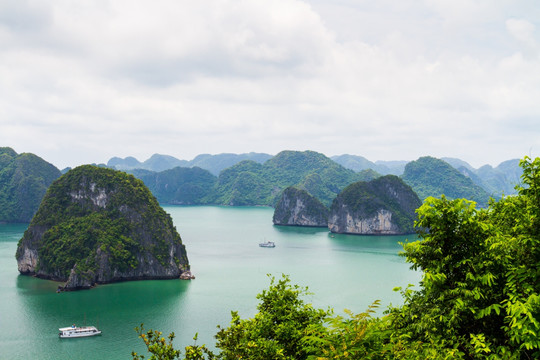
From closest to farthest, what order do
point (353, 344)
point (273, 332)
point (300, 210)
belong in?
point (353, 344), point (273, 332), point (300, 210)

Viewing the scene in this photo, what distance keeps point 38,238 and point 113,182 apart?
13.6m

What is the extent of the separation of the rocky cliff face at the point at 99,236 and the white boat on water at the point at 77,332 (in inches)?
642

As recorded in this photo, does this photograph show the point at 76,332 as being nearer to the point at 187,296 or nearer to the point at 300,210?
the point at 187,296

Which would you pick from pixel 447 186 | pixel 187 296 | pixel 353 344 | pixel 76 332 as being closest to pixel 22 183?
pixel 187 296

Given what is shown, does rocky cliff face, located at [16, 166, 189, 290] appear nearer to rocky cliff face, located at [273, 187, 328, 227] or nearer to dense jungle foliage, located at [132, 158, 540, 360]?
dense jungle foliage, located at [132, 158, 540, 360]

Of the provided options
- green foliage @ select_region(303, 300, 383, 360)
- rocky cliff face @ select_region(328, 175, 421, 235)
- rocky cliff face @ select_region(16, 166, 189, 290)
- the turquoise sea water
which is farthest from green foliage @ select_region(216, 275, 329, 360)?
rocky cliff face @ select_region(328, 175, 421, 235)

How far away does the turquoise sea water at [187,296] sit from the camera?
1538 inches

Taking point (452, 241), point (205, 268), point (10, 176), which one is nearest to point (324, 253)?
point (205, 268)

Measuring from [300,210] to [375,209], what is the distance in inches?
1265

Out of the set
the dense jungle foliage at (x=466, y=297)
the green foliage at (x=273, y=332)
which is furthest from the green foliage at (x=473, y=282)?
the green foliage at (x=273, y=332)

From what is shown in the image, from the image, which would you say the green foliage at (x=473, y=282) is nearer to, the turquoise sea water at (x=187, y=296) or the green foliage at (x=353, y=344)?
the green foliage at (x=353, y=344)

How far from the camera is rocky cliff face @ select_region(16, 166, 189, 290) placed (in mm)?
59906

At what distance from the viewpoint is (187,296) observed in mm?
54188

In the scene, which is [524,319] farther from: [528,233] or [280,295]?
[280,295]
